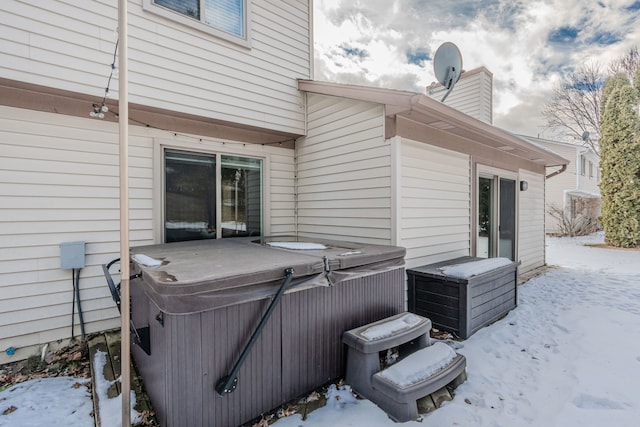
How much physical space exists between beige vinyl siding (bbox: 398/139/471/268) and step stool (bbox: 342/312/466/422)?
4.38 feet

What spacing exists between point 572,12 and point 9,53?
438 inches

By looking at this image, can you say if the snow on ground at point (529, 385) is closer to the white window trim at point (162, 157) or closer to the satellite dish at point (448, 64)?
the white window trim at point (162, 157)

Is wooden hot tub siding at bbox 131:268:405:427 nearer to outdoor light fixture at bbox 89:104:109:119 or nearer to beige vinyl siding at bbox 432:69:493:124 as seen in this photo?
outdoor light fixture at bbox 89:104:109:119

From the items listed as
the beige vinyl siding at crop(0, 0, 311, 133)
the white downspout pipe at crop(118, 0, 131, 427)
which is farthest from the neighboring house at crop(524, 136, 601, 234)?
the white downspout pipe at crop(118, 0, 131, 427)

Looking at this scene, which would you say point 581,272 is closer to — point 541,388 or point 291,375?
point 541,388

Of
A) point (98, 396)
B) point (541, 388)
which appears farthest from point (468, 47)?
point (98, 396)

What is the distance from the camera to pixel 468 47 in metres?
7.22

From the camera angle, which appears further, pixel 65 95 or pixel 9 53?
pixel 65 95

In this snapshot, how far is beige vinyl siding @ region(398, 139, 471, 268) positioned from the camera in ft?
12.2

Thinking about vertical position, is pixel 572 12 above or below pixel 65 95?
above

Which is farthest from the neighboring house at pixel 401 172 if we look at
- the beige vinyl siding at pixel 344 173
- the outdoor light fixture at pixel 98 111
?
the outdoor light fixture at pixel 98 111

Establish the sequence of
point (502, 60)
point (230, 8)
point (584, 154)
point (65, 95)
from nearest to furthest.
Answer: point (65, 95), point (230, 8), point (502, 60), point (584, 154)

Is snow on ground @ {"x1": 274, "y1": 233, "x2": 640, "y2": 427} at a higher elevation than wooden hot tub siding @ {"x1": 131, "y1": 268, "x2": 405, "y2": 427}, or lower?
lower

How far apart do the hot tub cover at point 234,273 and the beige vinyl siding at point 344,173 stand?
94 centimetres
